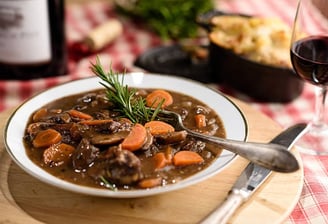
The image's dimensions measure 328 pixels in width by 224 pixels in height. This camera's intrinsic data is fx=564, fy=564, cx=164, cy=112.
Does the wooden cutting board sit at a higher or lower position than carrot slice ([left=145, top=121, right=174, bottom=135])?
lower

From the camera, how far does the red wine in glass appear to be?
228cm

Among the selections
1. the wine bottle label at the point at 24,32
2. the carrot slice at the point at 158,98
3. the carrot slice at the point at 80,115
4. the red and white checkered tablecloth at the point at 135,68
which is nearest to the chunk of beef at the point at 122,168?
the carrot slice at the point at 80,115

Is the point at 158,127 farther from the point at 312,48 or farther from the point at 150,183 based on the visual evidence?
the point at 312,48

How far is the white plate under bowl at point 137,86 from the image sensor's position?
→ 1.69 m

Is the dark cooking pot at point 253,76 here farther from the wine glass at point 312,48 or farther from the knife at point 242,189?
the knife at point 242,189

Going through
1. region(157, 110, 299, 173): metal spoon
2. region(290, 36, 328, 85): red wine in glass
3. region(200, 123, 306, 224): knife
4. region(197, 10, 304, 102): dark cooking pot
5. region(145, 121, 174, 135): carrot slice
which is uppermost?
region(290, 36, 328, 85): red wine in glass

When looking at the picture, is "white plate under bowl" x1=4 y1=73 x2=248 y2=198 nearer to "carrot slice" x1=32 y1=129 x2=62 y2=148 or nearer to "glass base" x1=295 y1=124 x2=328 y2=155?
"carrot slice" x1=32 y1=129 x2=62 y2=148

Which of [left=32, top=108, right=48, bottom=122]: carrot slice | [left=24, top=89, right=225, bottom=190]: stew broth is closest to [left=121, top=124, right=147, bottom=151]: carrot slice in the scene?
[left=24, top=89, right=225, bottom=190]: stew broth

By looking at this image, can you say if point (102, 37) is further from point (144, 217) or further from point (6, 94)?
point (144, 217)

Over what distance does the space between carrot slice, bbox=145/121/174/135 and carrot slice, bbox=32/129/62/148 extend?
1.00ft

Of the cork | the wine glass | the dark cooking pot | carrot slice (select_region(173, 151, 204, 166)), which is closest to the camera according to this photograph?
carrot slice (select_region(173, 151, 204, 166))

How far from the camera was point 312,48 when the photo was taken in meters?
2.35

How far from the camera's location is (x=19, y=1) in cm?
294

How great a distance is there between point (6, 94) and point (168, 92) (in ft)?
3.79
